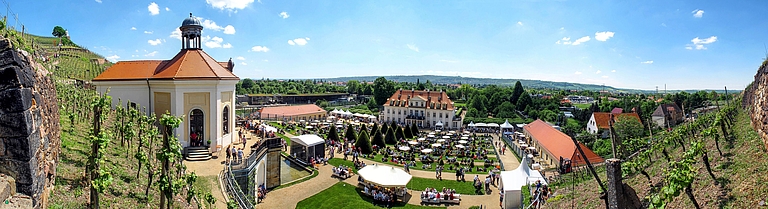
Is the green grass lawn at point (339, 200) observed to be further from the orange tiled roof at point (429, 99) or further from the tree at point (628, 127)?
the orange tiled roof at point (429, 99)

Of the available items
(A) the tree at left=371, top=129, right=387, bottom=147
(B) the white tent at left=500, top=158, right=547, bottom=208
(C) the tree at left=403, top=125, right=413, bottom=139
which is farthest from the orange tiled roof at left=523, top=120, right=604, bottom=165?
(A) the tree at left=371, top=129, right=387, bottom=147

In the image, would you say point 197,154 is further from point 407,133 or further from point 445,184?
point 407,133

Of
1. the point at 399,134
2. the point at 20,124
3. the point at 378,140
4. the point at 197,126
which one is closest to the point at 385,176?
the point at 197,126

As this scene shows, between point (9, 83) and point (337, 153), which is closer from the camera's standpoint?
point (9, 83)

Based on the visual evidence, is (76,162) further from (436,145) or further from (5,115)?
(436,145)

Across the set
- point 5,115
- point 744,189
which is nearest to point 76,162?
point 5,115

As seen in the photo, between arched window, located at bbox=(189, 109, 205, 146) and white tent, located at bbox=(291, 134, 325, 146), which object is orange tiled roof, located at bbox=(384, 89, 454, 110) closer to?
white tent, located at bbox=(291, 134, 325, 146)
